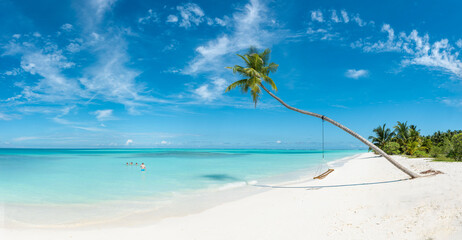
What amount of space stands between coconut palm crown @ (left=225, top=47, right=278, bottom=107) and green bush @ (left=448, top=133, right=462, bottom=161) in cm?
1394

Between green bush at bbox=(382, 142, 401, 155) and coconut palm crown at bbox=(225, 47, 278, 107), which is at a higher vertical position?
coconut palm crown at bbox=(225, 47, 278, 107)

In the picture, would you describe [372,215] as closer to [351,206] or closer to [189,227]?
[351,206]

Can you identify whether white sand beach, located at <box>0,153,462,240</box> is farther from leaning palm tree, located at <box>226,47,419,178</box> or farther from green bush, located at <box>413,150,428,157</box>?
green bush, located at <box>413,150,428,157</box>

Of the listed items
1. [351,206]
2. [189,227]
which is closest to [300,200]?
[351,206]

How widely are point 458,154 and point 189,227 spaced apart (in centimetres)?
1973

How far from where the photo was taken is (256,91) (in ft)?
40.8

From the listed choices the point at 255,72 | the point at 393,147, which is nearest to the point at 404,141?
the point at 393,147

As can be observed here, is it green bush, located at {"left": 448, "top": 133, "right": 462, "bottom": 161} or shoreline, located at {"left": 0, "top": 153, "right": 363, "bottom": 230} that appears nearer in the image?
shoreline, located at {"left": 0, "top": 153, "right": 363, "bottom": 230}

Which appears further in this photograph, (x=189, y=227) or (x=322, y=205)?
(x=322, y=205)

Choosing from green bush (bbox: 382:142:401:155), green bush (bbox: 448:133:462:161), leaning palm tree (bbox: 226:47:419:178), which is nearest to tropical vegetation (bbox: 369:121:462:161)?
green bush (bbox: 382:142:401:155)

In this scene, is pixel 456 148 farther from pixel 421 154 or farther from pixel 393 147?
pixel 393 147

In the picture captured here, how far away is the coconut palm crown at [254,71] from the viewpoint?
12.3 metres

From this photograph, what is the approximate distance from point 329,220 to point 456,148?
56.6 feet

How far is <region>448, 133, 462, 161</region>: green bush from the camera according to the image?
604 inches
